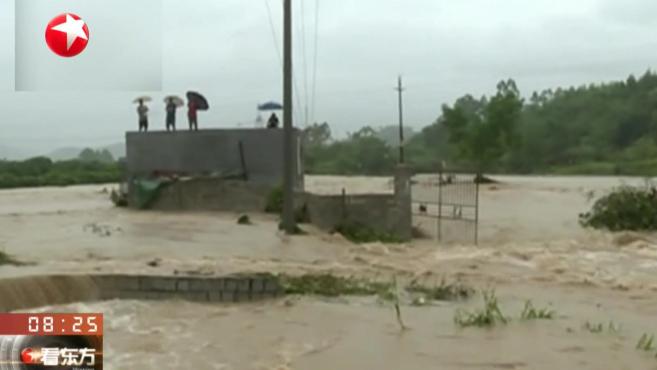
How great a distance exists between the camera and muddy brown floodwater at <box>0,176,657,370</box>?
6.86 meters

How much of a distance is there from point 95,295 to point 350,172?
4912cm

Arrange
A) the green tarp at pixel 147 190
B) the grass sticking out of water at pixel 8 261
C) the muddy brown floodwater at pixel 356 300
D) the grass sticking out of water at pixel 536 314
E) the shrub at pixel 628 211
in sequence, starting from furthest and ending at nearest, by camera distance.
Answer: the green tarp at pixel 147 190 < the shrub at pixel 628 211 < the grass sticking out of water at pixel 8 261 < the grass sticking out of water at pixel 536 314 < the muddy brown floodwater at pixel 356 300

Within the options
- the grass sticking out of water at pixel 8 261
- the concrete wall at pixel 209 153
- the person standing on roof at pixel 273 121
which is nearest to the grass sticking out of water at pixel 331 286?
the grass sticking out of water at pixel 8 261

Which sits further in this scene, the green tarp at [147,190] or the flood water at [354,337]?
the green tarp at [147,190]

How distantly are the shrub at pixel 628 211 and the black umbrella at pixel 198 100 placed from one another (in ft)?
41.3

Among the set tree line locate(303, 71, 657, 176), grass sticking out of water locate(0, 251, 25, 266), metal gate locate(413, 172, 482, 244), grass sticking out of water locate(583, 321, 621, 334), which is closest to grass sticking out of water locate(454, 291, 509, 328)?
grass sticking out of water locate(583, 321, 621, 334)

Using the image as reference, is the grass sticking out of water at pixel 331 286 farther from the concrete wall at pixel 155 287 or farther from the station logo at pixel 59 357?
the station logo at pixel 59 357

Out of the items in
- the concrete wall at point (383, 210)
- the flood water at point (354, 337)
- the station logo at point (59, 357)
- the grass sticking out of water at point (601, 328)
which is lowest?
the grass sticking out of water at point (601, 328)

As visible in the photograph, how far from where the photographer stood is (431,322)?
8.23 metres

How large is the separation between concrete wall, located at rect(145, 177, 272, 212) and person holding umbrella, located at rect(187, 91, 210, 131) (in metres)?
2.96

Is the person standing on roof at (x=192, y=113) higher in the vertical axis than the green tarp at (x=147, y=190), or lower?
higher

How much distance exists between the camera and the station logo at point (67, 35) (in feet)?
9.97

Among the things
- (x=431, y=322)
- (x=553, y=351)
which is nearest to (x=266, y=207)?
(x=431, y=322)

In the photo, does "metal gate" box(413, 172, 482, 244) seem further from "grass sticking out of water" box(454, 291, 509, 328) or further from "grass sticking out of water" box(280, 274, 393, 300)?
"grass sticking out of water" box(454, 291, 509, 328)
